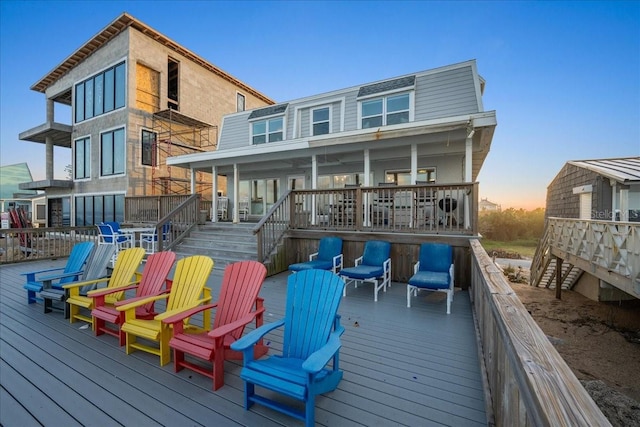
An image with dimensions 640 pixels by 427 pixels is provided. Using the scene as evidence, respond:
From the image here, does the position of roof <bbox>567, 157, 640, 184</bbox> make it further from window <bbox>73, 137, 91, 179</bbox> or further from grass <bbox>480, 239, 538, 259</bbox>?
window <bbox>73, 137, 91, 179</bbox>

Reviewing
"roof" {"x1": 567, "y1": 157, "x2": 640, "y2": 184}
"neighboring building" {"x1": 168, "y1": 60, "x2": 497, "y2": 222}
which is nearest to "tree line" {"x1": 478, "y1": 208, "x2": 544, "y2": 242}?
"roof" {"x1": 567, "y1": 157, "x2": 640, "y2": 184}

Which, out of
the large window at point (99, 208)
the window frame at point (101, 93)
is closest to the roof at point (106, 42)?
the window frame at point (101, 93)

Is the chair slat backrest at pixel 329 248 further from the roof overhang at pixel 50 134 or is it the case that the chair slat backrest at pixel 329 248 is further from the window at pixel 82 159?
the roof overhang at pixel 50 134

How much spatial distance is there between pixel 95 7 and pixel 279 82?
10667 millimetres

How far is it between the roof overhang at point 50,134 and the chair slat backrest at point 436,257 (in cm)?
2058

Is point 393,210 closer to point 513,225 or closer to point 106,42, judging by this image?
point 106,42

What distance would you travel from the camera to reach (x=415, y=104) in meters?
9.61

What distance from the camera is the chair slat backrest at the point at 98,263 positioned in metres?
4.36

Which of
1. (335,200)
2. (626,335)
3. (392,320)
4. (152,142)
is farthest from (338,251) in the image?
(152,142)

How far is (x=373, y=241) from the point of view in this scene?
619cm

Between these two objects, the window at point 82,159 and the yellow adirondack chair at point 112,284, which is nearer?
the yellow adirondack chair at point 112,284

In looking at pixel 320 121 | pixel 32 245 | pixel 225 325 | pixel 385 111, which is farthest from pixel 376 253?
pixel 32 245

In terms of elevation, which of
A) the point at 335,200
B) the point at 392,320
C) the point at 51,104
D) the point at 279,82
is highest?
the point at 279,82

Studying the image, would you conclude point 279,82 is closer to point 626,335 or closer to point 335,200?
point 335,200
